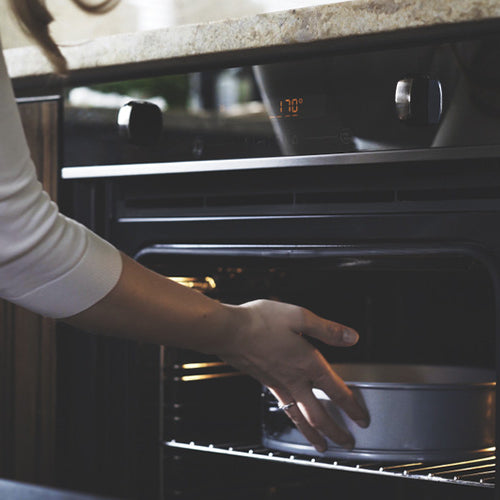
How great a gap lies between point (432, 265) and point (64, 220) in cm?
44

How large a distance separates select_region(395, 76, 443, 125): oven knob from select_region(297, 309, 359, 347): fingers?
0.27 m

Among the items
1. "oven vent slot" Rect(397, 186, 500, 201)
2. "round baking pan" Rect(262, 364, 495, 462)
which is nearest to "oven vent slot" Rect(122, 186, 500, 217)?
"oven vent slot" Rect(397, 186, 500, 201)

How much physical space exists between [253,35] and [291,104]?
0.34 ft

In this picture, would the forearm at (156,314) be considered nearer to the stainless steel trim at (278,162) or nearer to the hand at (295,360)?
the hand at (295,360)

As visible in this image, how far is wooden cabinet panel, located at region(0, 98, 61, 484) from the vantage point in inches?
51.9

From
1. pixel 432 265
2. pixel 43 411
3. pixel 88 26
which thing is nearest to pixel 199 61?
pixel 432 265

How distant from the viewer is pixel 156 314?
3.05 feet

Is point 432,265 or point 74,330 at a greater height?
point 432,265

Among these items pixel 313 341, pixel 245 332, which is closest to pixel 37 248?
pixel 245 332

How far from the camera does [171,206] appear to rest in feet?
3.98

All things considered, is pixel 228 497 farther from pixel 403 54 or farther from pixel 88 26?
pixel 88 26

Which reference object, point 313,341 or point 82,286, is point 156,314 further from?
point 313,341

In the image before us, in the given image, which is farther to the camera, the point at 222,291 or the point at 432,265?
the point at 222,291

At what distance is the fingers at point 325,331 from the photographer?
1061 millimetres
